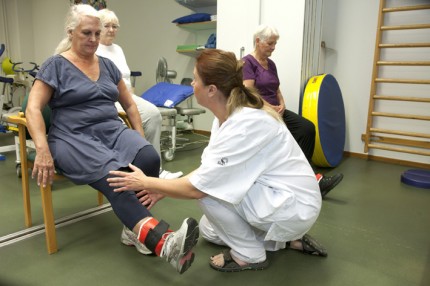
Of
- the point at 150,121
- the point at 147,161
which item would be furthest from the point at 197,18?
the point at 147,161

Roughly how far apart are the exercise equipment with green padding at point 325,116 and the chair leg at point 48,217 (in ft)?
7.62

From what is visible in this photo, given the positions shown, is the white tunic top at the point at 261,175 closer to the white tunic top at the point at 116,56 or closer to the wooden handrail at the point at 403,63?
the white tunic top at the point at 116,56

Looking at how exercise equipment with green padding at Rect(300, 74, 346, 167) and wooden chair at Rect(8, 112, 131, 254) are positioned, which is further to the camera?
exercise equipment with green padding at Rect(300, 74, 346, 167)

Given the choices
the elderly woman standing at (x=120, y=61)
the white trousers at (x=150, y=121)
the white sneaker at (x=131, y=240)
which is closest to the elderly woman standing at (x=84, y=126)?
the white sneaker at (x=131, y=240)

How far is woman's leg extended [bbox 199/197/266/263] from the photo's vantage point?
1.53 meters

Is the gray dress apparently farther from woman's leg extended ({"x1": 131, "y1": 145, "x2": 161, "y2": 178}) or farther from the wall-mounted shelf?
the wall-mounted shelf

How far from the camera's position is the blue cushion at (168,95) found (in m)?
3.64

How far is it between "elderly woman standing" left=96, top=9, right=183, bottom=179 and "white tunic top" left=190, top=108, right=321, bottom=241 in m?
1.24

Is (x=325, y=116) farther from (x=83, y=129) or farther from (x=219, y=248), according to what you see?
(x=83, y=129)

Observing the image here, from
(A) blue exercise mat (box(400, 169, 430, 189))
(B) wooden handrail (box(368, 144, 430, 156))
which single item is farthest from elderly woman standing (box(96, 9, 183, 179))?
(B) wooden handrail (box(368, 144, 430, 156))

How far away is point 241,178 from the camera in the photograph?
1.39m

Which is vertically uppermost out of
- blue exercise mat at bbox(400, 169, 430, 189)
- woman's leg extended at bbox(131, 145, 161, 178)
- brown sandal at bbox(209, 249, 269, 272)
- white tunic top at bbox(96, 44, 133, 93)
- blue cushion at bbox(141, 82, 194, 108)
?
white tunic top at bbox(96, 44, 133, 93)

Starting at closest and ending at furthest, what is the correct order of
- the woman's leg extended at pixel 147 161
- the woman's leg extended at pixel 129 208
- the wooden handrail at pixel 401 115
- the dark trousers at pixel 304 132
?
the woman's leg extended at pixel 129 208, the woman's leg extended at pixel 147 161, the dark trousers at pixel 304 132, the wooden handrail at pixel 401 115

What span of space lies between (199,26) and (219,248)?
11.7 ft
